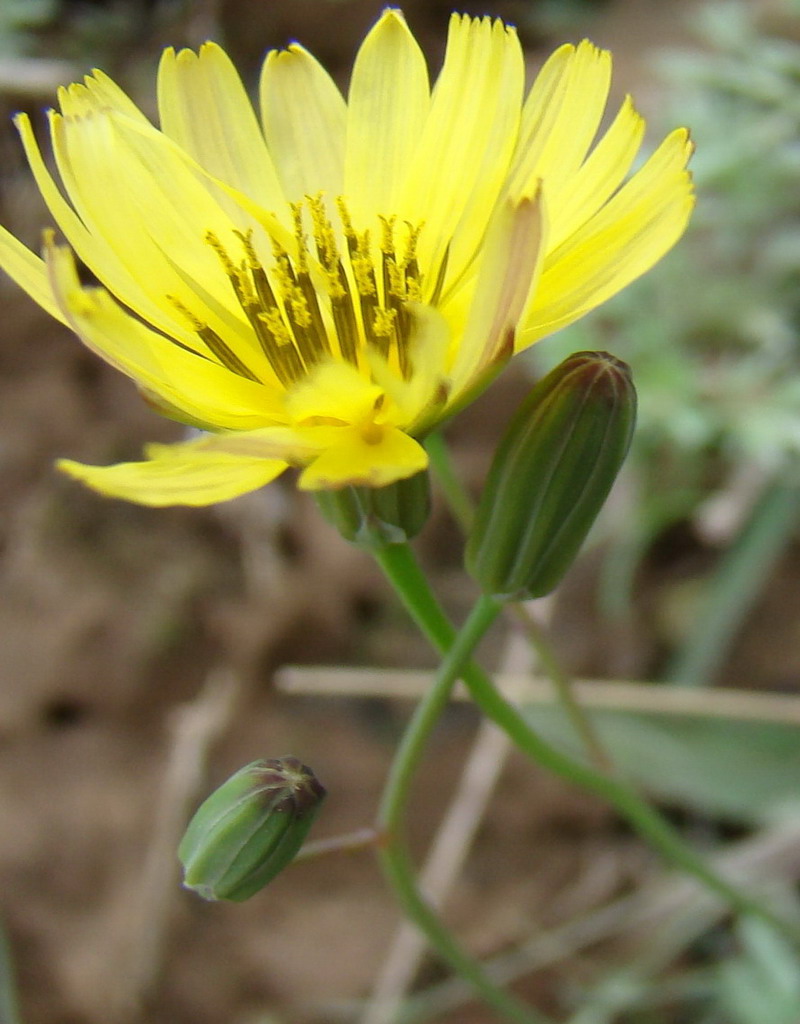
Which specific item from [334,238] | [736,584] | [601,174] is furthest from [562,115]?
[736,584]

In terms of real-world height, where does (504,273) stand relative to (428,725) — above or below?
above

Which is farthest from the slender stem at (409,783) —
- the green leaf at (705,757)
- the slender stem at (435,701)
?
the green leaf at (705,757)

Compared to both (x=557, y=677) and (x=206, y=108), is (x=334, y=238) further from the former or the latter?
(x=557, y=677)

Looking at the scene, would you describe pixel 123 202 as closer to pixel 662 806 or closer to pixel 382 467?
pixel 382 467

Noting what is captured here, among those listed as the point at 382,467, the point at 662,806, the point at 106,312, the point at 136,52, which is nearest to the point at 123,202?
the point at 106,312

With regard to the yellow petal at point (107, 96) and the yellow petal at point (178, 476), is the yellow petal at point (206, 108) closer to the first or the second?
the yellow petal at point (107, 96)

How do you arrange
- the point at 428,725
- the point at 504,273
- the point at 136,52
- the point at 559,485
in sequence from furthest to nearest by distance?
the point at 136,52
the point at 428,725
the point at 559,485
the point at 504,273

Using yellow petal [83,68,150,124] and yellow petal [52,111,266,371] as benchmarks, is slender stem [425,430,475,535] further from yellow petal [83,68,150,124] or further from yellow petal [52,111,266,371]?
yellow petal [83,68,150,124]

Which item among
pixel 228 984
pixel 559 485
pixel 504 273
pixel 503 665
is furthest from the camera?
pixel 503 665
